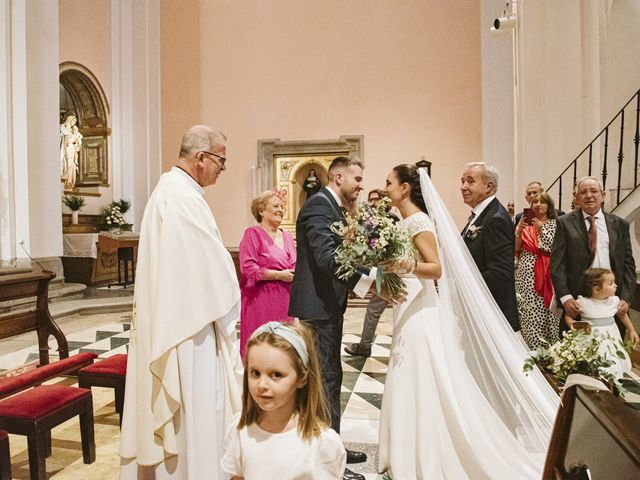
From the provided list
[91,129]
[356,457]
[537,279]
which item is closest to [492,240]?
[356,457]

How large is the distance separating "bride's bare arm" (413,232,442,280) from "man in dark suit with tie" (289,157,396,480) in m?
0.31

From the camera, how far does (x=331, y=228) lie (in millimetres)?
2846

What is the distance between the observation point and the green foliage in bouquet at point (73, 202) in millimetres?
11031

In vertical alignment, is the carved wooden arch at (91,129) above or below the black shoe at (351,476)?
above

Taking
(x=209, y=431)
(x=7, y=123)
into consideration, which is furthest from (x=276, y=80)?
(x=209, y=431)

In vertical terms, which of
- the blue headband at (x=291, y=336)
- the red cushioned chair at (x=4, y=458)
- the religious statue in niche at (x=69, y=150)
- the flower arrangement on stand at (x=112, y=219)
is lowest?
the red cushioned chair at (x=4, y=458)

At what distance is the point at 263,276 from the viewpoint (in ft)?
13.3

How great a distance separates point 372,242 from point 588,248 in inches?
92.8

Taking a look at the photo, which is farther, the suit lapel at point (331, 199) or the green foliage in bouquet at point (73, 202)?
the green foliage in bouquet at point (73, 202)

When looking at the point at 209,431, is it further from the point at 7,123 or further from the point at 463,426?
the point at 7,123

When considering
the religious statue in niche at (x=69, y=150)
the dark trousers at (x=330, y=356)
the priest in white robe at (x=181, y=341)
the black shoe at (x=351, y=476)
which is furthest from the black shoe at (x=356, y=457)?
the religious statue in niche at (x=69, y=150)

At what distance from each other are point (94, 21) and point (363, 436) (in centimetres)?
1195

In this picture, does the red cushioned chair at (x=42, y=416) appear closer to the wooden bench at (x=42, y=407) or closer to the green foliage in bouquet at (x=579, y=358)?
the wooden bench at (x=42, y=407)

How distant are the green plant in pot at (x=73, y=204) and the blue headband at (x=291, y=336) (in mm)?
10666
